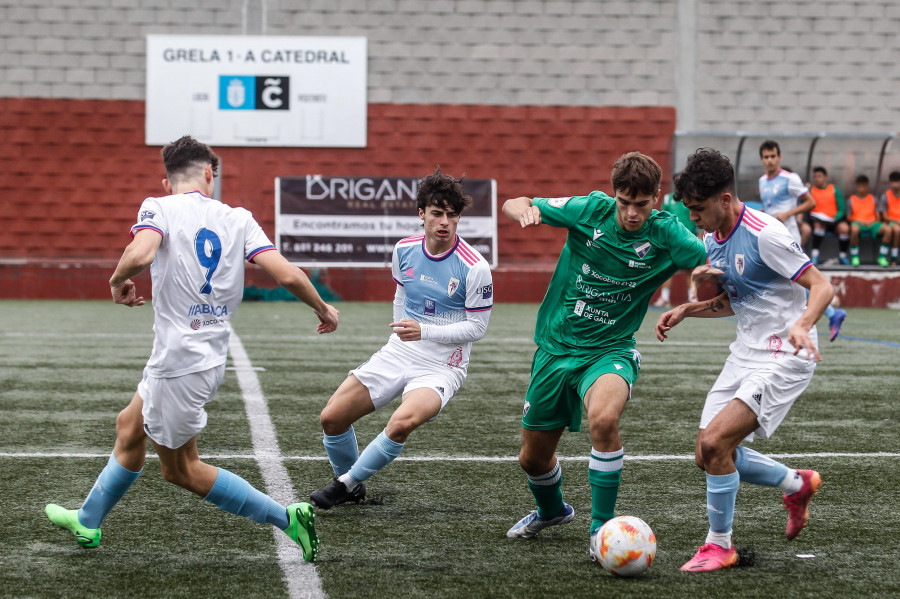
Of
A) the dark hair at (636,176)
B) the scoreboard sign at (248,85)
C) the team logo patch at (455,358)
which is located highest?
the scoreboard sign at (248,85)

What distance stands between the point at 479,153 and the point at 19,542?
15.5 m

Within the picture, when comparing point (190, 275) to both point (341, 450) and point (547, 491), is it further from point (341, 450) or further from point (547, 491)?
point (547, 491)

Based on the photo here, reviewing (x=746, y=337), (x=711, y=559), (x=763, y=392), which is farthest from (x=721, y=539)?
(x=746, y=337)

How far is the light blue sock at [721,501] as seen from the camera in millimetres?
4098

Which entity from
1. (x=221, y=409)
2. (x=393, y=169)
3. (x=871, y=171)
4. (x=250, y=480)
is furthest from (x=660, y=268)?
(x=871, y=171)

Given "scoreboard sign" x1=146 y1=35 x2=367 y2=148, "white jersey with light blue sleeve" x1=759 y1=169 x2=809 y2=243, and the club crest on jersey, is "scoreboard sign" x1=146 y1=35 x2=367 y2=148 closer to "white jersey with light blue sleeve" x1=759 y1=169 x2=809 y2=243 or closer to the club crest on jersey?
"white jersey with light blue sleeve" x1=759 y1=169 x2=809 y2=243

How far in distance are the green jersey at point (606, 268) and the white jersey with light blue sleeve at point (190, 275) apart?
1.36m

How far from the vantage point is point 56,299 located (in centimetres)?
1816

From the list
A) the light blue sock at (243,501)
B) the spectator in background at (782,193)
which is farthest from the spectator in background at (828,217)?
the light blue sock at (243,501)

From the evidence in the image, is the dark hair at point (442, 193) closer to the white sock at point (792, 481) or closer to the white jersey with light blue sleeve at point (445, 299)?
the white jersey with light blue sleeve at point (445, 299)

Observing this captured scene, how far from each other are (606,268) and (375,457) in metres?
1.34

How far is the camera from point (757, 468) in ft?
14.6

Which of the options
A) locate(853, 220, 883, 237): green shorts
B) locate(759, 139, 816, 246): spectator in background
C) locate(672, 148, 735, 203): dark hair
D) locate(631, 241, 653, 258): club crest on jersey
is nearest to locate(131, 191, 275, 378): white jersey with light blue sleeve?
locate(631, 241, 653, 258): club crest on jersey

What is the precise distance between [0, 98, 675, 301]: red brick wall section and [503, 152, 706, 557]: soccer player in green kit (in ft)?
45.7
